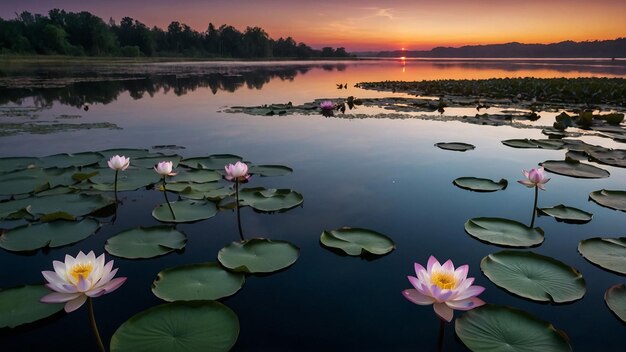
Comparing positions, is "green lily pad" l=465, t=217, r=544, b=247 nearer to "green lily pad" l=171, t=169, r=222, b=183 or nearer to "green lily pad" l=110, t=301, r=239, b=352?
"green lily pad" l=110, t=301, r=239, b=352

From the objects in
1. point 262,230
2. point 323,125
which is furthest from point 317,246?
point 323,125

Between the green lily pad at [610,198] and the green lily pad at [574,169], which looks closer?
the green lily pad at [610,198]

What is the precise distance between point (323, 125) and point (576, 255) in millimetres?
5445

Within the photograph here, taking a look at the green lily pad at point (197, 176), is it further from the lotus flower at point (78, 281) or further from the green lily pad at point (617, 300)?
the green lily pad at point (617, 300)

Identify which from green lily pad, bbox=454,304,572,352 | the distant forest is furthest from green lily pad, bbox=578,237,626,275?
the distant forest

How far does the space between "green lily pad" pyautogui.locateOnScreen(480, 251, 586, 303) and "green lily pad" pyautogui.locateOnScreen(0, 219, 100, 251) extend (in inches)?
107

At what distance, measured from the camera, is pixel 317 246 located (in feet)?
8.42

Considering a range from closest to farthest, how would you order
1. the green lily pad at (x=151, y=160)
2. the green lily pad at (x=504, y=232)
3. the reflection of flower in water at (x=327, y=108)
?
the green lily pad at (x=504, y=232) → the green lily pad at (x=151, y=160) → the reflection of flower in water at (x=327, y=108)

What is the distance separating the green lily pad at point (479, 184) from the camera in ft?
12.0

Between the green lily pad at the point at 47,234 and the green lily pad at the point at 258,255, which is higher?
the green lily pad at the point at 47,234

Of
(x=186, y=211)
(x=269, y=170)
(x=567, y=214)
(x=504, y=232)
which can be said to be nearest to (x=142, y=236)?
(x=186, y=211)

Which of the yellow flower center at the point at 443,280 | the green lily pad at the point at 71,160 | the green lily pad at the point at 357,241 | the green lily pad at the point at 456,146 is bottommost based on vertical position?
the green lily pad at the point at 357,241

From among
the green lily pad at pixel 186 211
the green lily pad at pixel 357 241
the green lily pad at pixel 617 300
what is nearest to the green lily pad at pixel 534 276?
the green lily pad at pixel 617 300

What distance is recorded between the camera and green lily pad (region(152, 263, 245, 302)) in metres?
1.91
